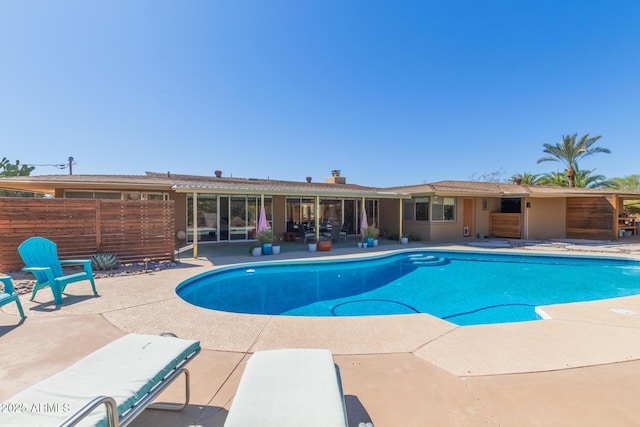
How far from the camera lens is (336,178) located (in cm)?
2153

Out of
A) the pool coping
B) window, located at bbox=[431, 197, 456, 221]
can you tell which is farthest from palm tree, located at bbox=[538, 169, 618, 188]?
the pool coping

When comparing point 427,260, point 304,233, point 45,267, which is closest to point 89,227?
point 45,267

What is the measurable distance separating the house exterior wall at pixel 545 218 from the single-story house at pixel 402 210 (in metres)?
0.06

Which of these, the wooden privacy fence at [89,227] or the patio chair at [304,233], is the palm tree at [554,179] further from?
the wooden privacy fence at [89,227]

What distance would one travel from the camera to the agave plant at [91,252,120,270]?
7.73 m

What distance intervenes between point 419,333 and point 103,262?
8276mm

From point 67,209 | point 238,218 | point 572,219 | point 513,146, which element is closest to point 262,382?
point 67,209

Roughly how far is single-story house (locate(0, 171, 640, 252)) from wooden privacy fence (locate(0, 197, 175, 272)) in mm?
3244

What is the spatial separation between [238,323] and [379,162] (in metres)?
24.5

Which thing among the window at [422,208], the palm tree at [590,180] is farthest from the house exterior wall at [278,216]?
the palm tree at [590,180]

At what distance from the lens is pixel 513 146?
2608cm

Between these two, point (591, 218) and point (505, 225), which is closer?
point (591, 218)

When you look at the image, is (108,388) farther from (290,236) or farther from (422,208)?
(422,208)

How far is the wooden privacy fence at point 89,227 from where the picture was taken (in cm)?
736
